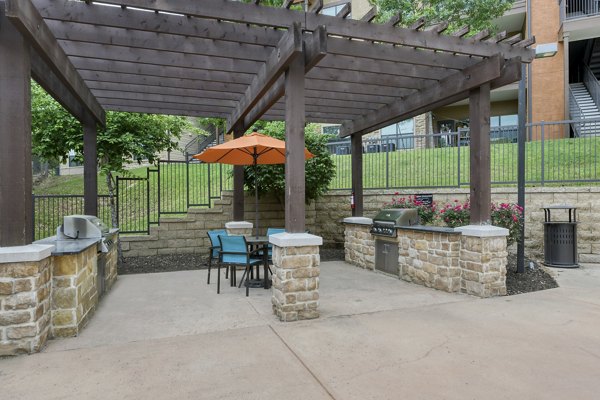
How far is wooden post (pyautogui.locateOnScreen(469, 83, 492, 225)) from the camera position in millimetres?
5535

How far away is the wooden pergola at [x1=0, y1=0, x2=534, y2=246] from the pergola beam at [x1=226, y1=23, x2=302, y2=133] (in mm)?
22

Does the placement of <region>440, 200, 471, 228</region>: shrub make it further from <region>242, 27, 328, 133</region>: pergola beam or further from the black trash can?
<region>242, 27, 328, 133</region>: pergola beam

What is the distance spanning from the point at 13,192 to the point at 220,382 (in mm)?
2579

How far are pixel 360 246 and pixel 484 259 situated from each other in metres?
2.90

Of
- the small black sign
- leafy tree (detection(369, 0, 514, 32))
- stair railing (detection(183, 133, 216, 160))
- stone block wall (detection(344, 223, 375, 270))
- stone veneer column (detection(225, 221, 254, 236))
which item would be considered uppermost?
leafy tree (detection(369, 0, 514, 32))

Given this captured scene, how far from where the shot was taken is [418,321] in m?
4.33

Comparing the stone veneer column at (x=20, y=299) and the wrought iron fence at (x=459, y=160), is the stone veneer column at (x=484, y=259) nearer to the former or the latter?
the wrought iron fence at (x=459, y=160)

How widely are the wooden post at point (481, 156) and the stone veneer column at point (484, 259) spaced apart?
0.26 m

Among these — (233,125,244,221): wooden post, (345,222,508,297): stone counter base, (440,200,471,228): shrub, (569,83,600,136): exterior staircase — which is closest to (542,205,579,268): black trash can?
(440,200,471,228): shrub

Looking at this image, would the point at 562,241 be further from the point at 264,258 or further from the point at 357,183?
the point at 264,258

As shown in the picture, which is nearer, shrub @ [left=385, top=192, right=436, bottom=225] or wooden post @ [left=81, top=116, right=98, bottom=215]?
wooden post @ [left=81, top=116, right=98, bottom=215]

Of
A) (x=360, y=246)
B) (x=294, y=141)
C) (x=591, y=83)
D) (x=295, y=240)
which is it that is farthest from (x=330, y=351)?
(x=591, y=83)

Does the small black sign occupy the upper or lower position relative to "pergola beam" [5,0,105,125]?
lower

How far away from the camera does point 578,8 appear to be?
47.4 feet
